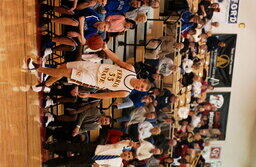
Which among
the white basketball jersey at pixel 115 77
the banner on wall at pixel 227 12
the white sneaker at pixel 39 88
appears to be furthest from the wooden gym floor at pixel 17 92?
the banner on wall at pixel 227 12

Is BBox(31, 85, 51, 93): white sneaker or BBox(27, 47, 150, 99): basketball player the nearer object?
BBox(27, 47, 150, 99): basketball player

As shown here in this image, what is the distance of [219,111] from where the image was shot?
11719 millimetres

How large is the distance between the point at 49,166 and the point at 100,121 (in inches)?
50.4

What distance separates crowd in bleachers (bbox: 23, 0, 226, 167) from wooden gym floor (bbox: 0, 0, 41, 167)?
22 centimetres

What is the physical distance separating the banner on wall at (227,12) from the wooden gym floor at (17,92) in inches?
271

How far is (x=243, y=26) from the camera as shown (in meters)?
11.2

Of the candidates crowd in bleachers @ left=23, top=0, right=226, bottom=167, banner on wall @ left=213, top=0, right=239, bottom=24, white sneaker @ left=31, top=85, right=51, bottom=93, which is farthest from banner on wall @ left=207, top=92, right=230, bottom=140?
white sneaker @ left=31, top=85, right=51, bottom=93

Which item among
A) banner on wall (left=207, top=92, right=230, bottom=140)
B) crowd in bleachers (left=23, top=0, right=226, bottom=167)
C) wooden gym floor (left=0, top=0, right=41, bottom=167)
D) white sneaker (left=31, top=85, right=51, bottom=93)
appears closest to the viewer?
wooden gym floor (left=0, top=0, right=41, bottom=167)

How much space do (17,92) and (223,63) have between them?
26.0ft

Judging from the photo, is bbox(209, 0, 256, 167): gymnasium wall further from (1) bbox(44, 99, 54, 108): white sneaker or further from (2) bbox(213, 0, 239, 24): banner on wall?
(1) bbox(44, 99, 54, 108): white sneaker

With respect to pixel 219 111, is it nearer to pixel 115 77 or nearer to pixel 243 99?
pixel 243 99

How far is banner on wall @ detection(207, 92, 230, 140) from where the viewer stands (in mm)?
11500

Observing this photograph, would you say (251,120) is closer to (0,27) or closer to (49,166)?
(49,166)

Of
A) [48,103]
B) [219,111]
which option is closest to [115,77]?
[48,103]
